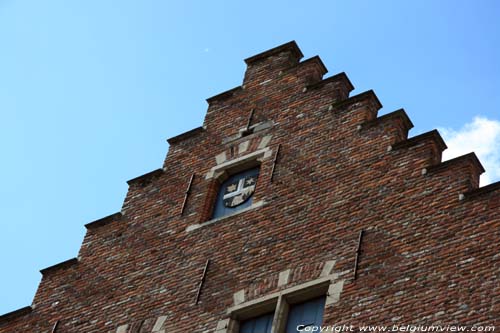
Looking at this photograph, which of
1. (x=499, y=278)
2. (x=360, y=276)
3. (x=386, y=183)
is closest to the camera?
(x=499, y=278)

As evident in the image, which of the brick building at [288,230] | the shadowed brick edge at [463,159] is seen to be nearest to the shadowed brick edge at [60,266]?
the brick building at [288,230]

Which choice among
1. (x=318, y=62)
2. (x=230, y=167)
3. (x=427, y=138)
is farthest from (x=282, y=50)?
(x=427, y=138)

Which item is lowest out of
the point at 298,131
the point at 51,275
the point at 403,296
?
the point at 403,296

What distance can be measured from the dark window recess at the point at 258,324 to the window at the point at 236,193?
2066mm

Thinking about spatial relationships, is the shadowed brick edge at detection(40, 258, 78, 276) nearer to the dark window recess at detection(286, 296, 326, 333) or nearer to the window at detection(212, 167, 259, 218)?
the window at detection(212, 167, 259, 218)

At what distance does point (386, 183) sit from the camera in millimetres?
16406

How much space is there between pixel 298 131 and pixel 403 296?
4.06 meters

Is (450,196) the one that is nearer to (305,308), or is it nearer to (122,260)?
(305,308)

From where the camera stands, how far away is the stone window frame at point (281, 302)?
50.9 feet

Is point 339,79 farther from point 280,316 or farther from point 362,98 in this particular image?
point 280,316

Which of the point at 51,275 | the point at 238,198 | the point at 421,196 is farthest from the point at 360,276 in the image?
the point at 51,275

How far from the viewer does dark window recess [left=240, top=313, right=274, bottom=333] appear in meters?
15.9

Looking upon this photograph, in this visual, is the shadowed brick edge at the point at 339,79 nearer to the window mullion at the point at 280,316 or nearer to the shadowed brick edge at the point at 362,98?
the shadowed brick edge at the point at 362,98

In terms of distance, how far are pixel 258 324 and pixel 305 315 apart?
618 mm
